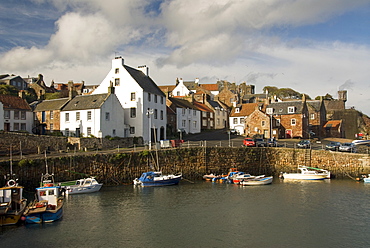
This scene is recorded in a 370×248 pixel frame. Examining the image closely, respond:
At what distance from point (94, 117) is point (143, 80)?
1196cm

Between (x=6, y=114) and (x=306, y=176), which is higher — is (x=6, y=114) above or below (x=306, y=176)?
above

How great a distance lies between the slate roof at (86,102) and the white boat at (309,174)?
27613 mm

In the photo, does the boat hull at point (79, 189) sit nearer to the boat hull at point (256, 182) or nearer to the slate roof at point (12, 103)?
the boat hull at point (256, 182)

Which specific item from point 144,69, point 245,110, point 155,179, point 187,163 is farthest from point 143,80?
point 245,110

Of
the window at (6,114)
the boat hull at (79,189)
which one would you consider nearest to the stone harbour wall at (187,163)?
the boat hull at (79,189)

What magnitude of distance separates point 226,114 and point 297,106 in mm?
23504

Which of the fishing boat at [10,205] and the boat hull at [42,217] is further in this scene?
the boat hull at [42,217]

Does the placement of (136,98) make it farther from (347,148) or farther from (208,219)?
(208,219)

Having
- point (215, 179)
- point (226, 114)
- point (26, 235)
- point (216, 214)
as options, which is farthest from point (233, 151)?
point (226, 114)

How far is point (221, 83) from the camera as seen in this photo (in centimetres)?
13262

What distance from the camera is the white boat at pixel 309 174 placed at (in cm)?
4550

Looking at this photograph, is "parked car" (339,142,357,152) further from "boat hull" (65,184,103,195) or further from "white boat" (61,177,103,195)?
"boat hull" (65,184,103,195)

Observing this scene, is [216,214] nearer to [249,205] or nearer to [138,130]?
[249,205]

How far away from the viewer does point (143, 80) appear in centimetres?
5944
